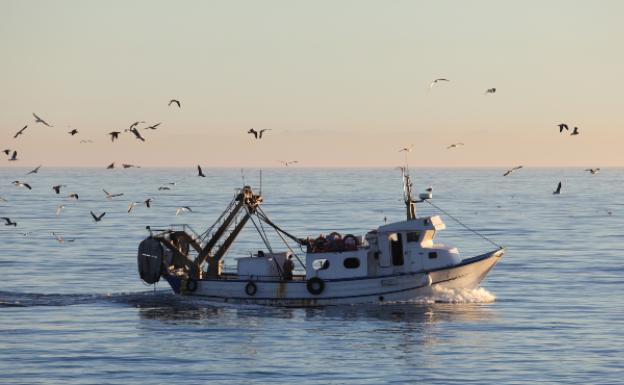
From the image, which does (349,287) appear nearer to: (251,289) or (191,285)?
(251,289)

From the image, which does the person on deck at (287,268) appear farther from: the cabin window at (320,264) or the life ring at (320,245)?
the life ring at (320,245)

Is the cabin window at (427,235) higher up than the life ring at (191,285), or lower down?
higher up

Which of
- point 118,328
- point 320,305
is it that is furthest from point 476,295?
point 118,328

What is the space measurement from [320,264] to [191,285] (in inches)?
264

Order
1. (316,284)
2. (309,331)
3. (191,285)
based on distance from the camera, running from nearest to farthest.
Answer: (309,331), (316,284), (191,285)

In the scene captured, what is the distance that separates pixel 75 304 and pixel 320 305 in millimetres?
12697

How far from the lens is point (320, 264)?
58.2m

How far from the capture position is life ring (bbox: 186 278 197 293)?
198 feet

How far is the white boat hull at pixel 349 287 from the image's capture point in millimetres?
57844

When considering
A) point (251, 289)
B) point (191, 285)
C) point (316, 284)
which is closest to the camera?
point (316, 284)

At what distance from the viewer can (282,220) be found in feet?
413

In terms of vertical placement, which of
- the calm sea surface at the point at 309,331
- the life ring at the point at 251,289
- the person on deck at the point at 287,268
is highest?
the person on deck at the point at 287,268

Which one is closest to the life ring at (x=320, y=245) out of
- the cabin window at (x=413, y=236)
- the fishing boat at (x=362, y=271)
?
the fishing boat at (x=362, y=271)

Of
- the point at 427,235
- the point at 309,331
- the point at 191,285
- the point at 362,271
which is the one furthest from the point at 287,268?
the point at 309,331
